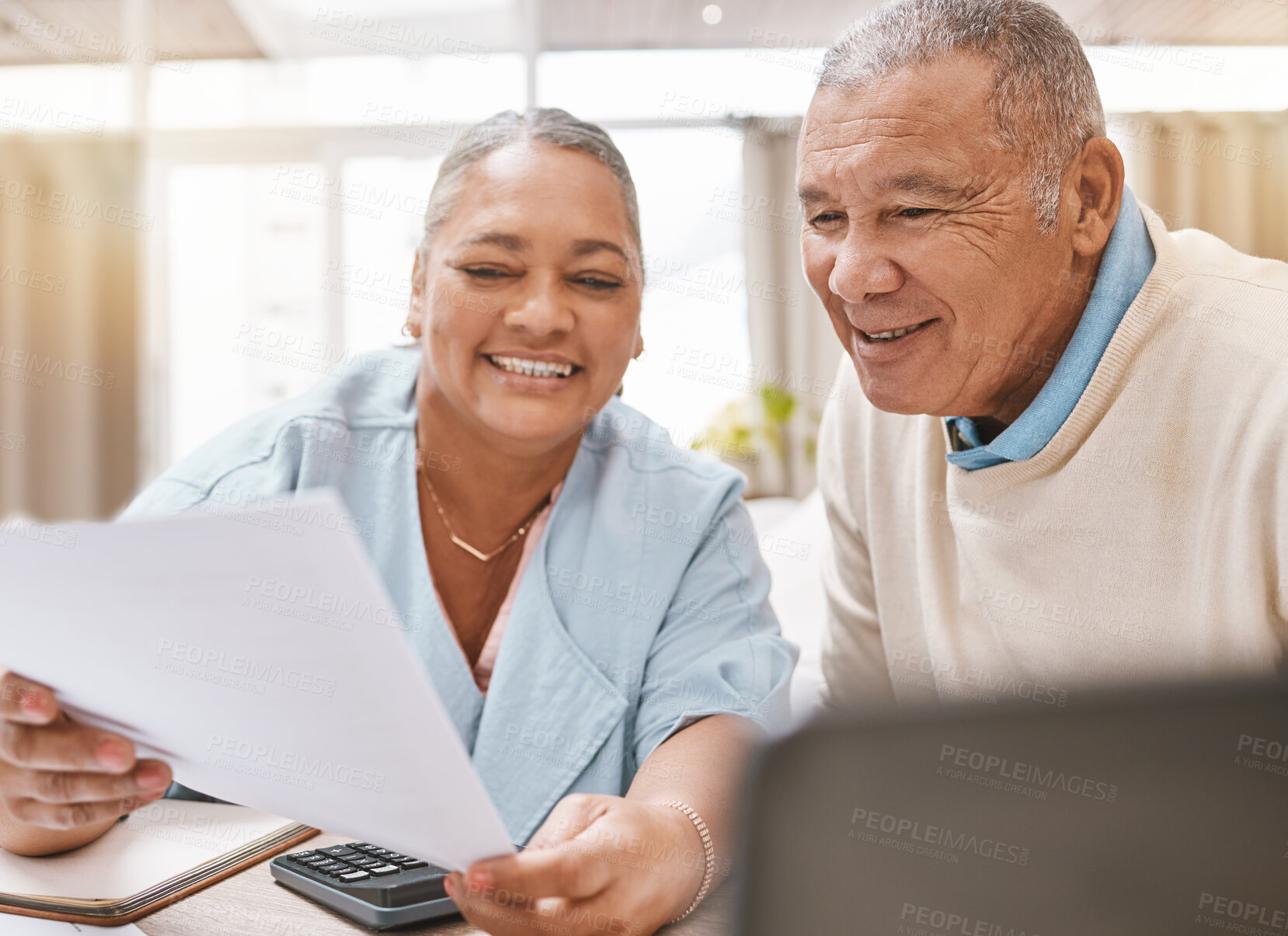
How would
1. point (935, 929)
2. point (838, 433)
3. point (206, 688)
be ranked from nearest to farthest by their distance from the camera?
point (935, 929) → point (206, 688) → point (838, 433)

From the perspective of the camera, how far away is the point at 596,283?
1130 millimetres

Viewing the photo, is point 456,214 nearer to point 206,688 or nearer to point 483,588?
point 483,588

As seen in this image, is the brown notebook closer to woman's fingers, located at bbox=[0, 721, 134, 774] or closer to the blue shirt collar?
woman's fingers, located at bbox=[0, 721, 134, 774]

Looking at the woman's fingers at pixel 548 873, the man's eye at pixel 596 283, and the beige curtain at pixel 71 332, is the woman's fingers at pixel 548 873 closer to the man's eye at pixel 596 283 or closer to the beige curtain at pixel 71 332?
the man's eye at pixel 596 283

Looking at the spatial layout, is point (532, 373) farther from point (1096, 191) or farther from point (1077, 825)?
point (1077, 825)

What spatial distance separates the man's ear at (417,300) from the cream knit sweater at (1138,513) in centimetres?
64

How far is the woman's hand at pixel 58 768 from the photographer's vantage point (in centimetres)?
66

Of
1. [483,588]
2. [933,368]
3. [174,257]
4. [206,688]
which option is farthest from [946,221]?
[174,257]

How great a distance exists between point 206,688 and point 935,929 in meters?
0.46

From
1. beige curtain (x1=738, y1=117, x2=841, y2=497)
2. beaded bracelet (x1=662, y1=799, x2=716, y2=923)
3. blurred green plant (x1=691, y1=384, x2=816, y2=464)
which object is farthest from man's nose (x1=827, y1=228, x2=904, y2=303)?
beige curtain (x1=738, y1=117, x2=841, y2=497)

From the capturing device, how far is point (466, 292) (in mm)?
1126

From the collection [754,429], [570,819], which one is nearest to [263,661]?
[570,819]

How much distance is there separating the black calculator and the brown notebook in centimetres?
6

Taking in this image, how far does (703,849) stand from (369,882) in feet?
0.82
